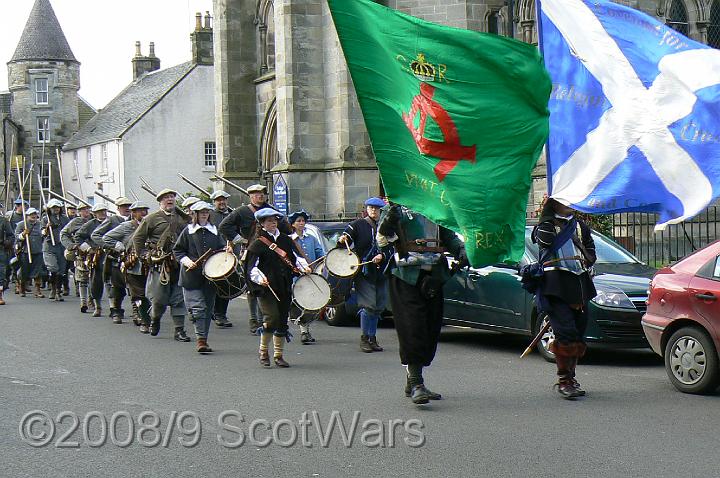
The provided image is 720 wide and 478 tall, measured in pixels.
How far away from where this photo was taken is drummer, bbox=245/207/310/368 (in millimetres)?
12414

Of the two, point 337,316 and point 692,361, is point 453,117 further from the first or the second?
point 337,316

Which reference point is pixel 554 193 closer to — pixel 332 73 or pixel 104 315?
pixel 104 315

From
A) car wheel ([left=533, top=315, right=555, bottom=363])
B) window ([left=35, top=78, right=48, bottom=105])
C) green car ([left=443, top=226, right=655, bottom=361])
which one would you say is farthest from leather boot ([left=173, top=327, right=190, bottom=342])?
window ([left=35, top=78, right=48, bottom=105])

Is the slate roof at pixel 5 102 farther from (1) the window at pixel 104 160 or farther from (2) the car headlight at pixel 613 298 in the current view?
(2) the car headlight at pixel 613 298

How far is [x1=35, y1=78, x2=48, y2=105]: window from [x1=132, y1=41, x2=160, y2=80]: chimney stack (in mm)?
9857

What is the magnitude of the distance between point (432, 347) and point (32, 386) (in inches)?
155

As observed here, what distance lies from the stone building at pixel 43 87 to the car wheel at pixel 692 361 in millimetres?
63684

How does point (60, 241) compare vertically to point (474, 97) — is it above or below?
below

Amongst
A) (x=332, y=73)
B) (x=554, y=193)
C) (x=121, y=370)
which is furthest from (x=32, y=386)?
(x=332, y=73)

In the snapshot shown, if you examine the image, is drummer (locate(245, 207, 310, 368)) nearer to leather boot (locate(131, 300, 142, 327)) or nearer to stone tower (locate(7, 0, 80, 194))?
leather boot (locate(131, 300, 142, 327))

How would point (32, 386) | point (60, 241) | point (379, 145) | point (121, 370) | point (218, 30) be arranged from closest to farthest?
1. point (379, 145)
2. point (32, 386)
3. point (121, 370)
4. point (60, 241)
5. point (218, 30)

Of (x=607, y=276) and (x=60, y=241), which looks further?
(x=60, y=241)

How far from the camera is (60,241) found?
2305cm

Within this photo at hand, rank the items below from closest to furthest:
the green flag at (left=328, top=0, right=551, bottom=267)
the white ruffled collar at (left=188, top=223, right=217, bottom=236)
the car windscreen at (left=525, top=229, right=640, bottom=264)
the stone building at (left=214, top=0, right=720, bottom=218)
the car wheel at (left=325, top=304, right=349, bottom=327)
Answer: the green flag at (left=328, top=0, right=551, bottom=267), the car windscreen at (left=525, top=229, right=640, bottom=264), the white ruffled collar at (left=188, top=223, right=217, bottom=236), the car wheel at (left=325, top=304, right=349, bottom=327), the stone building at (left=214, top=0, right=720, bottom=218)
